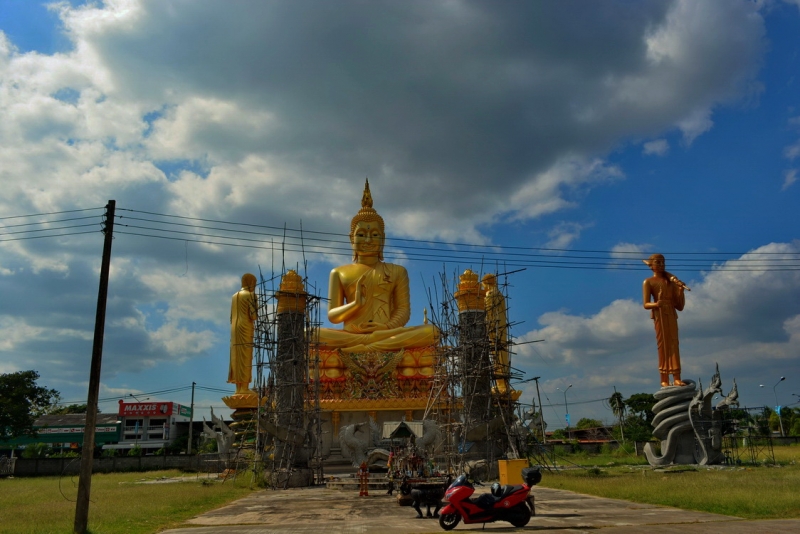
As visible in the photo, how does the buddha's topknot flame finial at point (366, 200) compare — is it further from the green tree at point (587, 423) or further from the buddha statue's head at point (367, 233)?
the green tree at point (587, 423)

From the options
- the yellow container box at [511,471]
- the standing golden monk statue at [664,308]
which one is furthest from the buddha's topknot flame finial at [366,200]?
the yellow container box at [511,471]

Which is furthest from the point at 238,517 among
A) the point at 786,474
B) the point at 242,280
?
the point at 242,280

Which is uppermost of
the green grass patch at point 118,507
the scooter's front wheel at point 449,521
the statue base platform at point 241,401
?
the statue base platform at point 241,401

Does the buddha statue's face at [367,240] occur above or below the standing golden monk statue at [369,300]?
above

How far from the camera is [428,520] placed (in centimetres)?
Result: 1038

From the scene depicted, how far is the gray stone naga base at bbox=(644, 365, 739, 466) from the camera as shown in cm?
1992

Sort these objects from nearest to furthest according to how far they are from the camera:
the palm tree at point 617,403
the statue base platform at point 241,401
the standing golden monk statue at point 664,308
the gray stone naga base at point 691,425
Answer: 1. the gray stone naga base at point 691,425
2. the standing golden monk statue at point 664,308
3. the statue base platform at point 241,401
4. the palm tree at point 617,403

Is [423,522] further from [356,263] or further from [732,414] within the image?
[356,263]

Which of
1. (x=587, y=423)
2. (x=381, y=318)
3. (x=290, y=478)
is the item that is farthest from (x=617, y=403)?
(x=290, y=478)

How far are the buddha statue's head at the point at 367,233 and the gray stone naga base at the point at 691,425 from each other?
46.7 ft

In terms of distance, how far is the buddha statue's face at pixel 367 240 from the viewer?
100ft

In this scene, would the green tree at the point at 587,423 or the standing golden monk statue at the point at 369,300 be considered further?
the green tree at the point at 587,423

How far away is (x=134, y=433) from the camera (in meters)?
55.8

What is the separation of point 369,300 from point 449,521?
20.2 meters
